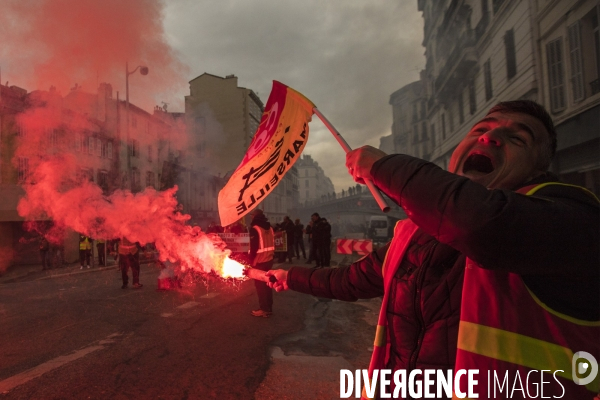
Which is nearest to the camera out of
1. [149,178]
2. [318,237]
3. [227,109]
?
[318,237]

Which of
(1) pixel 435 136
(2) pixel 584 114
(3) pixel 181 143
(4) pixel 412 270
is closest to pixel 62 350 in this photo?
(4) pixel 412 270

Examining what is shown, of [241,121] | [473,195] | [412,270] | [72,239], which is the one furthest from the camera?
[241,121]

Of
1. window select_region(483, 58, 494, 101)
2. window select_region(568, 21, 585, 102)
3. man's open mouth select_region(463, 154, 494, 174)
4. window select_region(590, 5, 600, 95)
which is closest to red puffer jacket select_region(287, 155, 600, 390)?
man's open mouth select_region(463, 154, 494, 174)

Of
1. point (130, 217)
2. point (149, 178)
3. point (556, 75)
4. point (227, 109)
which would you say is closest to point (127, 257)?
point (130, 217)

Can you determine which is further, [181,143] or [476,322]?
[181,143]

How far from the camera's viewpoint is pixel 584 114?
33.4 ft

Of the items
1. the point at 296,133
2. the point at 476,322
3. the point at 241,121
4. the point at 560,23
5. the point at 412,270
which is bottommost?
the point at 476,322

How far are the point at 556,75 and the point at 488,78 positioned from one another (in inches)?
228

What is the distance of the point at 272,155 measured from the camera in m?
3.41

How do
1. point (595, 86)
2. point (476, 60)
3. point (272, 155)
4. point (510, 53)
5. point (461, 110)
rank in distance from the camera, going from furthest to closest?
1. point (461, 110)
2. point (476, 60)
3. point (510, 53)
4. point (595, 86)
5. point (272, 155)

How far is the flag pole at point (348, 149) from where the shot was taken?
162 centimetres

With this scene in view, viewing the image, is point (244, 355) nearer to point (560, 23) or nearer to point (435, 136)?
point (560, 23)

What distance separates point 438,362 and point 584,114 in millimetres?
11879

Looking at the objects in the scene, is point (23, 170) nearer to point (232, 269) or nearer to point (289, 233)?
point (289, 233)
